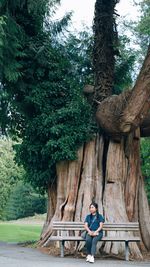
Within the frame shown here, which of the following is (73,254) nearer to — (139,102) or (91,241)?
(91,241)

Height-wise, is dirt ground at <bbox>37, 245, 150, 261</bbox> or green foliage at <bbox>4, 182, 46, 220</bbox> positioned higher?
green foliage at <bbox>4, 182, 46, 220</bbox>

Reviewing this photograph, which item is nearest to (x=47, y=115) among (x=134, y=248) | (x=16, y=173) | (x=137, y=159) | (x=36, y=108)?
(x=36, y=108)

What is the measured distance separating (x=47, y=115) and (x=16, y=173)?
3950 cm

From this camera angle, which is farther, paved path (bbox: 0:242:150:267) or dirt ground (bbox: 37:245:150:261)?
dirt ground (bbox: 37:245:150:261)

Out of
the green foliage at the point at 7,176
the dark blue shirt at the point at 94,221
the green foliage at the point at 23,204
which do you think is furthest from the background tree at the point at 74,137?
the green foliage at the point at 7,176

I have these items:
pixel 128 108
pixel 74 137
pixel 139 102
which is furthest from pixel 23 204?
pixel 139 102

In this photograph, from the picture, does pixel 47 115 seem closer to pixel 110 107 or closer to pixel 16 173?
pixel 110 107

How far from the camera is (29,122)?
46.8 ft

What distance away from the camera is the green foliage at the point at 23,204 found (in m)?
48.8

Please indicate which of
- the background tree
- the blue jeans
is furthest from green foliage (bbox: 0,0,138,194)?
the blue jeans

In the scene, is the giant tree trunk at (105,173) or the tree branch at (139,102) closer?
the tree branch at (139,102)

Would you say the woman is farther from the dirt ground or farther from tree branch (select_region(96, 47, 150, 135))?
tree branch (select_region(96, 47, 150, 135))

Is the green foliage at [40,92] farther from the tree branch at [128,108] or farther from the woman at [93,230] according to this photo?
the woman at [93,230]

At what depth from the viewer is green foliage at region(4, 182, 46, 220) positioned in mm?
48750
